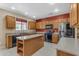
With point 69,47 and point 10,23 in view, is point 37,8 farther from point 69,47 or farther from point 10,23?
point 69,47

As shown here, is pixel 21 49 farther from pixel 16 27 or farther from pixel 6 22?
pixel 6 22

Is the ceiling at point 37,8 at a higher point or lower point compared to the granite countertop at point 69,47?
higher

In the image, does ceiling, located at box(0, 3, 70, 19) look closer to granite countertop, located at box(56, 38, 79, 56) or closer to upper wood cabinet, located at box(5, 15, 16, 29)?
upper wood cabinet, located at box(5, 15, 16, 29)

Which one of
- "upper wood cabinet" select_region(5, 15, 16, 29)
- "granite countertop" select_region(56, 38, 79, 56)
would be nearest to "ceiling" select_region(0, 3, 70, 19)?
"upper wood cabinet" select_region(5, 15, 16, 29)

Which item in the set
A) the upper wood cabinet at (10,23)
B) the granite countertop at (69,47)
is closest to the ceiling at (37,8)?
the upper wood cabinet at (10,23)

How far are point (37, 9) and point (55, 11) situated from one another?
619 millimetres

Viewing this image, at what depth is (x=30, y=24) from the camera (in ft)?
10.6

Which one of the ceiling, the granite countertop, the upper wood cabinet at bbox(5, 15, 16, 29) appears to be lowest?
the granite countertop

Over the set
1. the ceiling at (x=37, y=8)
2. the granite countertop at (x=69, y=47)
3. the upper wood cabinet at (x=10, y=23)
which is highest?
the ceiling at (x=37, y=8)

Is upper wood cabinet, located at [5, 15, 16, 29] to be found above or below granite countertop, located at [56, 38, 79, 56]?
above

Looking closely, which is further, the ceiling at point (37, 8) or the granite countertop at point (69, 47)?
the ceiling at point (37, 8)

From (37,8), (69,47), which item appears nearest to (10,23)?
(37,8)

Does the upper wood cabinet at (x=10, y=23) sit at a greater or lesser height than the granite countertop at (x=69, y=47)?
greater

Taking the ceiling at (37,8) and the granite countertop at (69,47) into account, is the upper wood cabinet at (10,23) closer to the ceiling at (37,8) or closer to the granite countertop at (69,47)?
the ceiling at (37,8)
